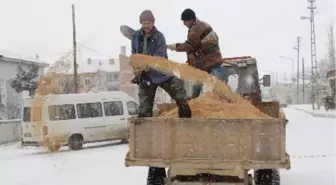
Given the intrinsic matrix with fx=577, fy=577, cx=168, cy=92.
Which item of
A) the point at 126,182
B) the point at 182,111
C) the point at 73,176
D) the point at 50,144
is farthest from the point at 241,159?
the point at 50,144

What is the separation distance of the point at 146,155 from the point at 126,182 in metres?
4.21

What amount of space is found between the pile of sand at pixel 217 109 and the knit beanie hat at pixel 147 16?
48.1 inches

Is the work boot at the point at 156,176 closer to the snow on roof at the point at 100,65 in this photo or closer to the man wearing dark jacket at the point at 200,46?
the man wearing dark jacket at the point at 200,46

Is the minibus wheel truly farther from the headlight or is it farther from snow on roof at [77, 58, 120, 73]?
snow on roof at [77, 58, 120, 73]

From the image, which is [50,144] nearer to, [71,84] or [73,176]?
[73,176]

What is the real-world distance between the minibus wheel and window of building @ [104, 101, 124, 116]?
1.55 metres

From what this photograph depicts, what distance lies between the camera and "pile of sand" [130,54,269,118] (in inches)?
272

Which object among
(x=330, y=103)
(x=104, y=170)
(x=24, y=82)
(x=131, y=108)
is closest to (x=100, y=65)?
(x=330, y=103)

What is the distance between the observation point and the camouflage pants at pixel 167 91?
7062 mm

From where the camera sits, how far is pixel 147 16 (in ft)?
23.6

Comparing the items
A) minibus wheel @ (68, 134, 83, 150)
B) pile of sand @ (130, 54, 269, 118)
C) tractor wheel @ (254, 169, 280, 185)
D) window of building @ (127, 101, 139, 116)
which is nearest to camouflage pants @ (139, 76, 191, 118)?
pile of sand @ (130, 54, 269, 118)

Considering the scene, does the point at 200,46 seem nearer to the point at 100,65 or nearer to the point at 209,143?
the point at 209,143

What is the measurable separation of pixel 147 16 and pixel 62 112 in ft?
51.3

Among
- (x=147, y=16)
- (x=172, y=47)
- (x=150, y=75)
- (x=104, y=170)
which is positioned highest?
(x=147, y=16)
